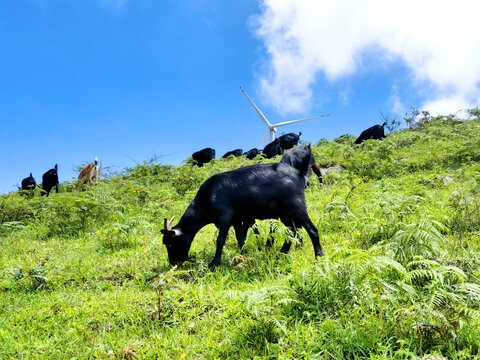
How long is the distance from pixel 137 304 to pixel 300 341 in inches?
91.2

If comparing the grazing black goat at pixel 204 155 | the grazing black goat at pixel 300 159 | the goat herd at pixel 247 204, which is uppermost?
the grazing black goat at pixel 204 155

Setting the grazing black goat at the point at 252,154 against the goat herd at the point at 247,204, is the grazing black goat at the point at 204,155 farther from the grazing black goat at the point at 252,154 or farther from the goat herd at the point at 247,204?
the goat herd at the point at 247,204

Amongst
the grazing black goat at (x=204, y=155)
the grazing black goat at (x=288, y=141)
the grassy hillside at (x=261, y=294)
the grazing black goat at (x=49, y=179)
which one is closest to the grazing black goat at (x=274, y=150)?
the grazing black goat at (x=288, y=141)

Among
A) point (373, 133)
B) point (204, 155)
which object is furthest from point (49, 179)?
point (373, 133)

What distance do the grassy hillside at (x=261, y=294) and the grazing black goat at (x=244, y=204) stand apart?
414mm

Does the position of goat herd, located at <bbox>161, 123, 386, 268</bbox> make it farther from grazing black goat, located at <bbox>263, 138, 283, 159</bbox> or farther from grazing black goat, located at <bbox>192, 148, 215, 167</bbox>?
grazing black goat, located at <bbox>192, 148, 215, 167</bbox>

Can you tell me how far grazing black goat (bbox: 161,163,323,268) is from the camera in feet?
17.6

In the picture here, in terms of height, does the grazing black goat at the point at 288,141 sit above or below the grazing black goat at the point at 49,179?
above

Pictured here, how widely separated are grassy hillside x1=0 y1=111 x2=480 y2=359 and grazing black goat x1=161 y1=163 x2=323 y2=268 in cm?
41

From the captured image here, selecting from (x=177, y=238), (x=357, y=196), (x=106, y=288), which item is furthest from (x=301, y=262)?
(x=357, y=196)

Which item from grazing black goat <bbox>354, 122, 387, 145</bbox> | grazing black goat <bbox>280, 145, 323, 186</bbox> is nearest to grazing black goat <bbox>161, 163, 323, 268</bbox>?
grazing black goat <bbox>280, 145, 323, 186</bbox>

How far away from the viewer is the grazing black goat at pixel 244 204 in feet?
17.6

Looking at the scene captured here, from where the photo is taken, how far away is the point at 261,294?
3.20 meters

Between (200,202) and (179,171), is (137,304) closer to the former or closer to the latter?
(200,202)
